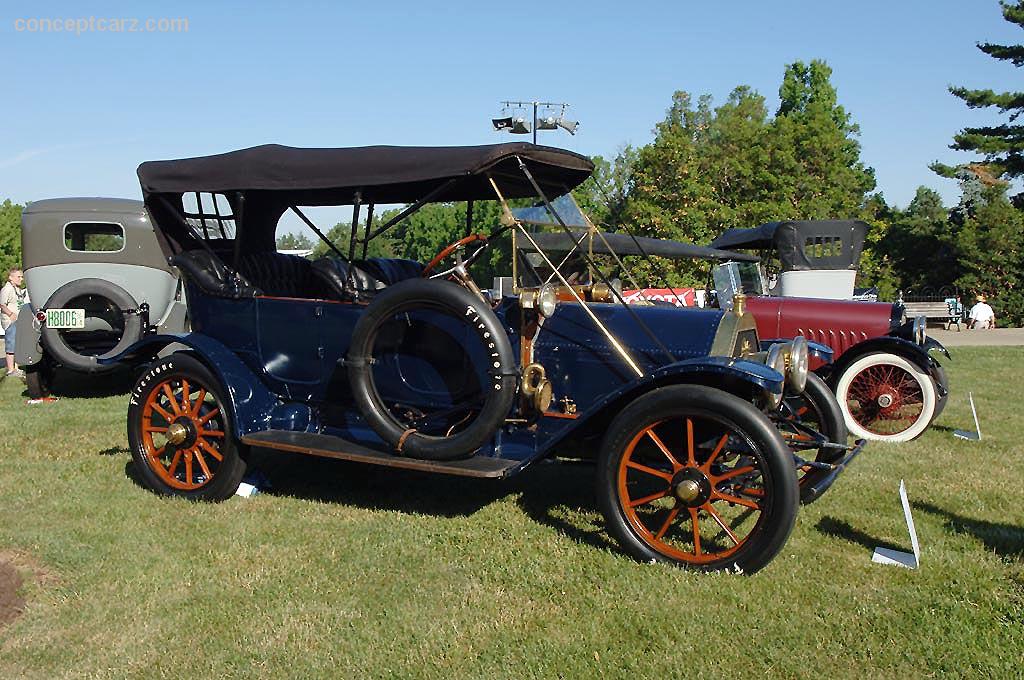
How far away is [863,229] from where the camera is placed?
12.0 m

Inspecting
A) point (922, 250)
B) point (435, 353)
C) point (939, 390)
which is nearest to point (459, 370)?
point (435, 353)

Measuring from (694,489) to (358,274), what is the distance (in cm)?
266

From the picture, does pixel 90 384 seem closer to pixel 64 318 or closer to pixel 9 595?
pixel 64 318

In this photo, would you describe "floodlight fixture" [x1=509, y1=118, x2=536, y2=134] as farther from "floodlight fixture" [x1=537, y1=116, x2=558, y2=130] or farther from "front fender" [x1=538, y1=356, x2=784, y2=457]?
"front fender" [x1=538, y1=356, x2=784, y2=457]

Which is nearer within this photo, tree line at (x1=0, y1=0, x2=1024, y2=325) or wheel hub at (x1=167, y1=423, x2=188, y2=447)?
wheel hub at (x1=167, y1=423, x2=188, y2=447)

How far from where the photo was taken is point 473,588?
366 centimetres

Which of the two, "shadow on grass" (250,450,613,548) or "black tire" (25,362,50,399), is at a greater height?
"black tire" (25,362,50,399)

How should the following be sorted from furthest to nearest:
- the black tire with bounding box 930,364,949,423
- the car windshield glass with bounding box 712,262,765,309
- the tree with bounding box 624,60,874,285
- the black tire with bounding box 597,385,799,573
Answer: the tree with bounding box 624,60,874,285, the car windshield glass with bounding box 712,262,765,309, the black tire with bounding box 930,364,949,423, the black tire with bounding box 597,385,799,573

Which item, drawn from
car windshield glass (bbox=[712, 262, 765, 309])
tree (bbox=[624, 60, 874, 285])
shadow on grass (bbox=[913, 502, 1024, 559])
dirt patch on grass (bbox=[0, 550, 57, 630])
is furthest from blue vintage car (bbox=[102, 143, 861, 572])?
tree (bbox=[624, 60, 874, 285])

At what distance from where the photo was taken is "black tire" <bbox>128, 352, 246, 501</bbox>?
487 cm

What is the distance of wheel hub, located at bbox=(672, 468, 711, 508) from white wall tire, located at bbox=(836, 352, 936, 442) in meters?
3.75

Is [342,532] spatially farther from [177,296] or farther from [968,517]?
[177,296]

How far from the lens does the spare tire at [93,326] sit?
8.10 meters

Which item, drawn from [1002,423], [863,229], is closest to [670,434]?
[1002,423]
